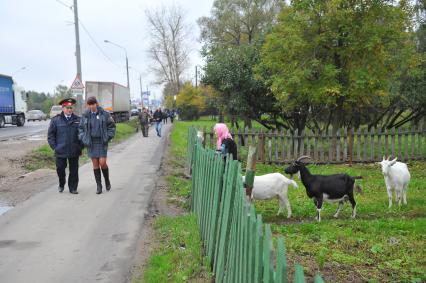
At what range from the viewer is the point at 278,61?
15.4m

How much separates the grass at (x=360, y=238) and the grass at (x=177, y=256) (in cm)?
120

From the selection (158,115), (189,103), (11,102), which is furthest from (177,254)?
(189,103)

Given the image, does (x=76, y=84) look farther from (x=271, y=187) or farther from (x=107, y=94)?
(x=107, y=94)

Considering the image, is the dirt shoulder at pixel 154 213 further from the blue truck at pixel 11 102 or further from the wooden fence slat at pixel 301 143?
the blue truck at pixel 11 102

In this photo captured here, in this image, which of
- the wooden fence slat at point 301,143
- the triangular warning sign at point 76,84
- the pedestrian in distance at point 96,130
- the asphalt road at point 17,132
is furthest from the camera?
the asphalt road at point 17,132

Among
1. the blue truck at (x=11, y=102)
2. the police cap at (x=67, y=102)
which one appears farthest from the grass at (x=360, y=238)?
the blue truck at (x=11, y=102)

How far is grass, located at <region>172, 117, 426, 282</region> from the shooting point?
5.42 m

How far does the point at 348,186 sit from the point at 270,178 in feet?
4.32

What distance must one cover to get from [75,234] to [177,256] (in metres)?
1.98

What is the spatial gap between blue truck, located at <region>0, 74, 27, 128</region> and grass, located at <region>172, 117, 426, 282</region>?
29.2m

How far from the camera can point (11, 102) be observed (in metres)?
36.2

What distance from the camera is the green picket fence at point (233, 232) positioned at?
8.19 ft

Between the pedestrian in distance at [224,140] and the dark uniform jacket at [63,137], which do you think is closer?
the dark uniform jacket at [63,137]

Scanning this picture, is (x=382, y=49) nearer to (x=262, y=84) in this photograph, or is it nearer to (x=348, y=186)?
(x=262, y=84)
